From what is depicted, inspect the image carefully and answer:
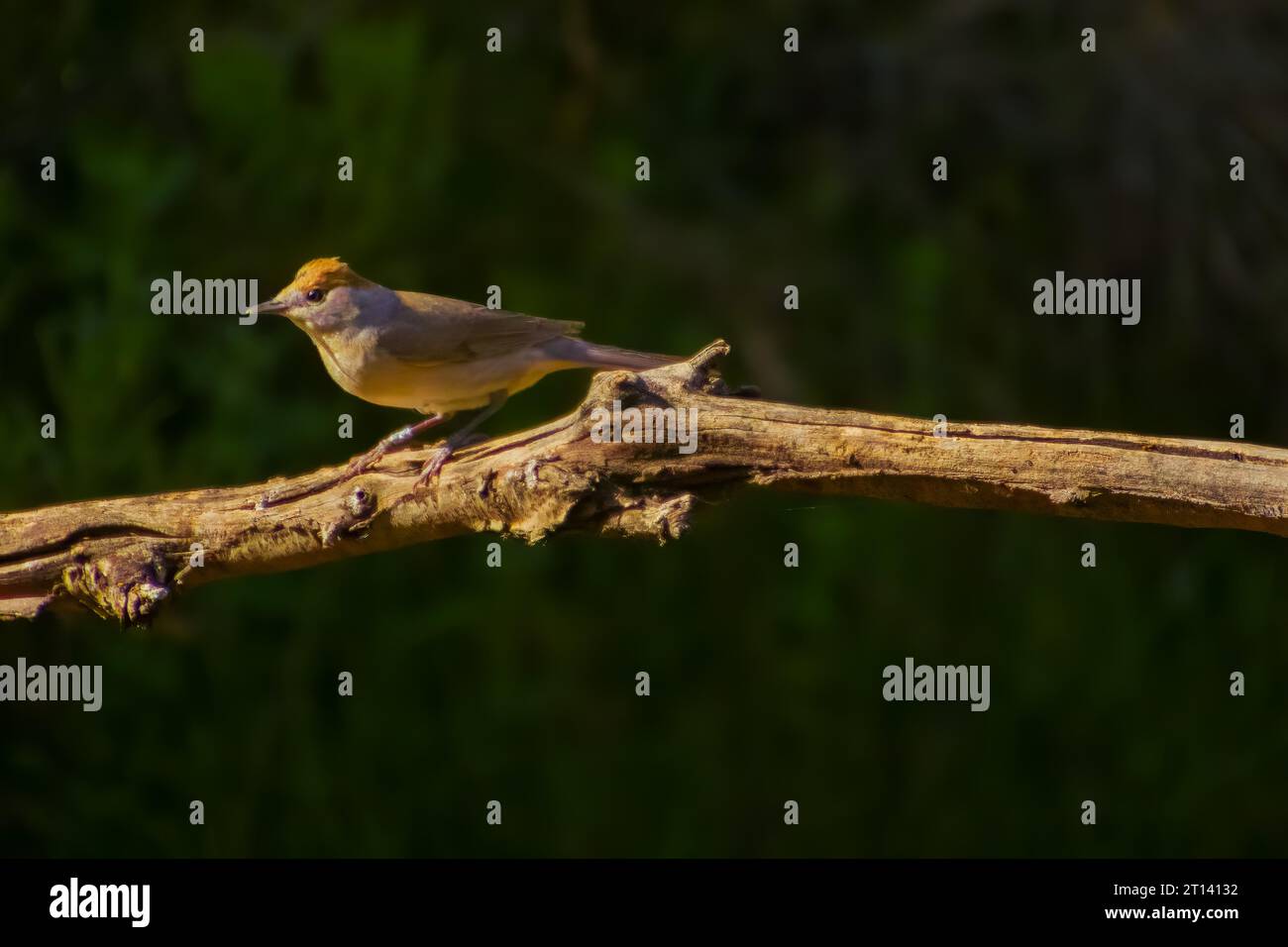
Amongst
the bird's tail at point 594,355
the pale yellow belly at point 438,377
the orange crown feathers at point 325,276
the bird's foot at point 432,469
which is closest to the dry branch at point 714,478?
the bird's foot at point 432,469

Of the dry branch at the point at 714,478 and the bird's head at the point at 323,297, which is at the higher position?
the bird's head at the point at 323,297

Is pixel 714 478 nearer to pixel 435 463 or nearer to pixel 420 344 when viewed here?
pixel 435 463

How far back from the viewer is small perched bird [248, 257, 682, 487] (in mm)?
4145

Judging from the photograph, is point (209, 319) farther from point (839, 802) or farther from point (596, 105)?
point (839, 802)

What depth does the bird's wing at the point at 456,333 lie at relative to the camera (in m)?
4.15

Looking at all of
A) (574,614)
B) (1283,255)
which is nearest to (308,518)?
(574,614)

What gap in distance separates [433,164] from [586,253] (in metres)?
1.02

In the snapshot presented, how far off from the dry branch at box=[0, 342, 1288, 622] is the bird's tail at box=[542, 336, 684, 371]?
637mm

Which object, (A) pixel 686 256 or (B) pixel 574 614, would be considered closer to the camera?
(B) pixel 574 614

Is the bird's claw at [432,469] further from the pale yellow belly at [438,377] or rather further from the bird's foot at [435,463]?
the pale yellow belly at [438,377]

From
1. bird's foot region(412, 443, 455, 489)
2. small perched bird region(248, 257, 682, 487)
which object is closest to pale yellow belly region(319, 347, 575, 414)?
small perched bird region(248, 257, 682, 487)

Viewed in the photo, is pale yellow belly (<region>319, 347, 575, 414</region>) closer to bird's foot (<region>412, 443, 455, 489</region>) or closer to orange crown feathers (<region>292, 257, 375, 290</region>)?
orange crown feathers (<region>292, 257, 375, 290</region>)

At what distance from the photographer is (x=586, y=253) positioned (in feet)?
24.7

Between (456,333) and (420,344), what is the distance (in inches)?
4.6
